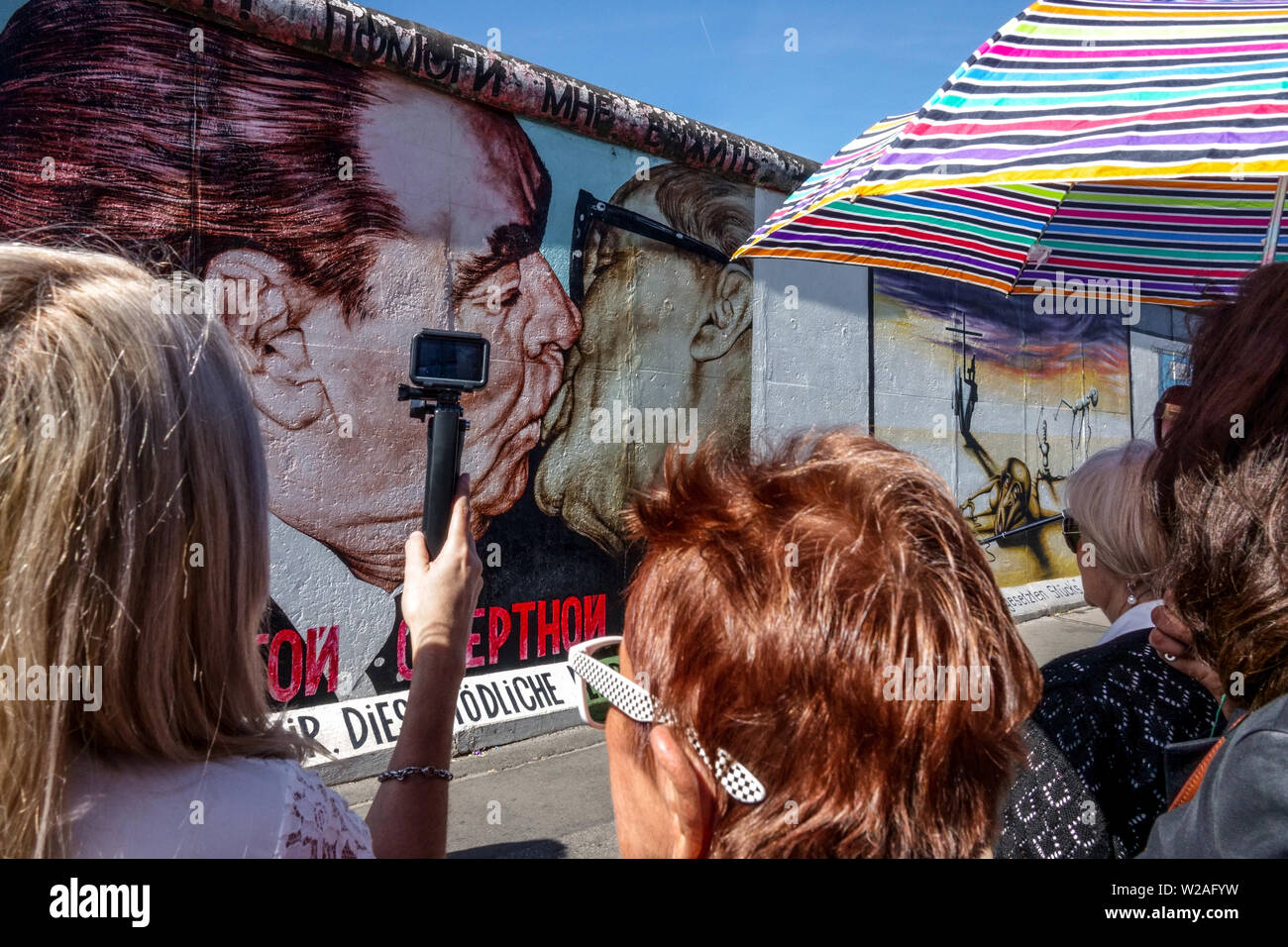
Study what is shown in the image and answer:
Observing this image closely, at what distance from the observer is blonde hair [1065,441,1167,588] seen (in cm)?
212

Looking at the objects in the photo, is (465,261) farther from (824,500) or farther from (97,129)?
(824,500)

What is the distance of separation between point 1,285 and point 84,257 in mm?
117

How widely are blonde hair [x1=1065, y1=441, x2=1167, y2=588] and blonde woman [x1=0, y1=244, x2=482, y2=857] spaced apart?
1.94 meters

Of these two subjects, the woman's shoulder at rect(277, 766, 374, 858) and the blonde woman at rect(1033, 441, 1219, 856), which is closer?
the woman's shoulder at rect(277, 766, 374, 858)

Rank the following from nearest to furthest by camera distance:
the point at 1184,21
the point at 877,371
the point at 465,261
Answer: the point at 1184,21 → the point at 465,261 → the point at 877,371

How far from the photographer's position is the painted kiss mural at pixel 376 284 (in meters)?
3.99

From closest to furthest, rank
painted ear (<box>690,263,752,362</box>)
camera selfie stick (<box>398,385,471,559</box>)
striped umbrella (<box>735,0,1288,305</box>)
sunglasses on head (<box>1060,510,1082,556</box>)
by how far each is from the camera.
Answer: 1. camera selfie stick (<box>398,385,471,559</box>)
2. striped umbrella (<box>735,0,1288,305</box>)
3. sunglasses on head (<box>1060,510,1082,556</box>)
4. painted ear (<box>690,263,752,362</box>)

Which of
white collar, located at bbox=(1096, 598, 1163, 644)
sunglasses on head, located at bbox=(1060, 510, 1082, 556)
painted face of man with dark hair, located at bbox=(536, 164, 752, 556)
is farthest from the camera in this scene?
painted face of man with dark hair, located at bbox=(536, 164, 752, 556)

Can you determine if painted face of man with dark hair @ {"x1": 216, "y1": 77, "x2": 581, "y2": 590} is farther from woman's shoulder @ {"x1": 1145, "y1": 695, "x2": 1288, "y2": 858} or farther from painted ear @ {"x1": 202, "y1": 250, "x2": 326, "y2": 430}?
woman's shoulder @ {"x1": 1145, "y1": 695, "x2": 1288, "y2": 858}

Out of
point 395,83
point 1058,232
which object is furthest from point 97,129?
point 1058,232

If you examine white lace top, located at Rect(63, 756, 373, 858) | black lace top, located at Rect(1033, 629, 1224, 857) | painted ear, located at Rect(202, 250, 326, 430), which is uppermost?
painted ear, located at Rect(202, 250, 326, 430)

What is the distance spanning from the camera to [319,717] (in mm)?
4449

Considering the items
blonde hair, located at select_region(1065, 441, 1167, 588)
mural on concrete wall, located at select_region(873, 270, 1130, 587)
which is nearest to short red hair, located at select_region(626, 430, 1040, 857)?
blonde hair, located at select_region(1065, 441, 1167, 588)

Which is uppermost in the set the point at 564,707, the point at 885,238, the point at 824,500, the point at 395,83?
the point at 395,83
